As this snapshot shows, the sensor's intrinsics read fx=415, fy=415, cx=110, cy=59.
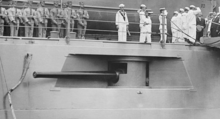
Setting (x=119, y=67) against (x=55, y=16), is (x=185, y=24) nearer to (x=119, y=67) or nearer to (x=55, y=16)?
(x=119, y=67)

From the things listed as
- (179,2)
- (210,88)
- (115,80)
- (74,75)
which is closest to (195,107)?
(210,88)

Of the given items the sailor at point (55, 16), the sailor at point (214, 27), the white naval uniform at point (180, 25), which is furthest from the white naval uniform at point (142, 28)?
the sailor at point (55, 16)

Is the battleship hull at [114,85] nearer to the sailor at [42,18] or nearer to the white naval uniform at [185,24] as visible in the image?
the white naval uniform at [185,24]

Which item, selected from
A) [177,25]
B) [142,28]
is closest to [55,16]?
[142,28]

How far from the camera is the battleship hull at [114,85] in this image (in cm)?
946

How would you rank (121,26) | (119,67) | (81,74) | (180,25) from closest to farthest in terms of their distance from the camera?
(81,74) → (119,67) → (121,26) → (180,25)

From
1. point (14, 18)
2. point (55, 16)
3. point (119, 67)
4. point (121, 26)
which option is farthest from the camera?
point (121, 26)

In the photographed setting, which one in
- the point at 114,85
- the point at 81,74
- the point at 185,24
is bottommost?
the point at 114,85

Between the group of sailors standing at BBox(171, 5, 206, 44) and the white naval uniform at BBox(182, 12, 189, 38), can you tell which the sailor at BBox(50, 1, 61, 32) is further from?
the white naval uniform at BBox(182, 12, 189, 38)

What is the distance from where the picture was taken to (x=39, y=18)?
11.0m

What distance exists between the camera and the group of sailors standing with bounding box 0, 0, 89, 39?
34.3 ft

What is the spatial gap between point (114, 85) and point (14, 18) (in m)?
3.05

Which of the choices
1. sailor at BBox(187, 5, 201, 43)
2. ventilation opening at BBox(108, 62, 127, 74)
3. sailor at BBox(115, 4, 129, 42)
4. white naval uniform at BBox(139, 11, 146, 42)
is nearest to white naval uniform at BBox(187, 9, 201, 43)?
sailor at BBox(187, 5, 201, 43)

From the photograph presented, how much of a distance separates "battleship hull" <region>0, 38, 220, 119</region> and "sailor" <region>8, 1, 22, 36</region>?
103 centimetres
